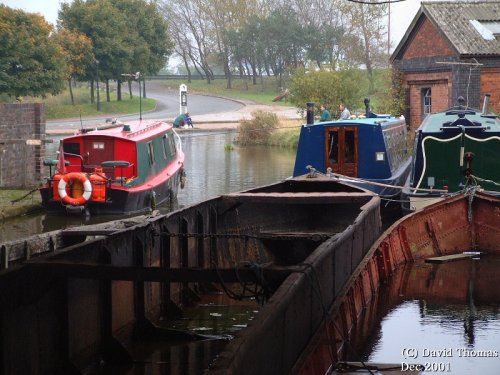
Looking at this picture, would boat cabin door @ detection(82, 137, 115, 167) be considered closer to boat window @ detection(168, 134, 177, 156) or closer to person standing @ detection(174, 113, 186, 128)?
boat window @ detection(168, 134, 177, 156)

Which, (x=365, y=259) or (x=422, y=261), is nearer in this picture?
(x=365, y=259)

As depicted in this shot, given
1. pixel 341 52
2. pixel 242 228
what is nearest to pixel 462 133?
pixel 242 228

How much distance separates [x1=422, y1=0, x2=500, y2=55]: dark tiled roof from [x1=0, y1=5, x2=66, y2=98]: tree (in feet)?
83.3

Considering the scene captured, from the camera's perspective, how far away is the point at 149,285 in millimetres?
11586

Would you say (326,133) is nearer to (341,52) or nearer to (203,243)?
(203,243)

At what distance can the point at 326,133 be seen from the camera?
23.3 meters

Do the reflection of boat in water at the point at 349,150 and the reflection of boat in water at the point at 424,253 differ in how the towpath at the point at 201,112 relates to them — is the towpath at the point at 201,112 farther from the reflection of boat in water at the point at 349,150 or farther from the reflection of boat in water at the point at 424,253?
the reflection of boat in water at the point at 424,253

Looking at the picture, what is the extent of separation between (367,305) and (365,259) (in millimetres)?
703

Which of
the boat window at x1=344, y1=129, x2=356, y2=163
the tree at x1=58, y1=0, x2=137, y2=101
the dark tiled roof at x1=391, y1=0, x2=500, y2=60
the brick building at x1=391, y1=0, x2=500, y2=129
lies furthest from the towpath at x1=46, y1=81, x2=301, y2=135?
the boat window at x1=344, y1=129, x2=356, y2=163

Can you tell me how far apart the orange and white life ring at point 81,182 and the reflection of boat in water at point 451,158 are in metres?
7.58

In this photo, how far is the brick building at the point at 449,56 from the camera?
35.5m

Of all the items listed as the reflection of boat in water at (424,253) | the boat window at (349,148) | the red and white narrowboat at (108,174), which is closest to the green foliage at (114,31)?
the red and white narrowboat at (108,174)

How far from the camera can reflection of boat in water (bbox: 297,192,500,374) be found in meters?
11.1

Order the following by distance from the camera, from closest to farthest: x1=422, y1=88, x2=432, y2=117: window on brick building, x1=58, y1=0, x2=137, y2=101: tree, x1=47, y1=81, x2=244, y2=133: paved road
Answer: x1=422, y1=88, x2=432, y2=117: window on brick building → x1=47, y1=81, x2=244, y2=133: paved road → x1=58, y1=0, x2=137, y2=101: tree
